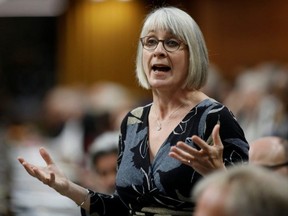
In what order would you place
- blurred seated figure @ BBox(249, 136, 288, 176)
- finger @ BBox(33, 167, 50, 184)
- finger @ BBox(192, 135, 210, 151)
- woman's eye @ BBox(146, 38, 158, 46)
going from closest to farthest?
finger @ BBox(192, 135, 210, 151), finger @ BBox(33, 167, 50, 184), woman's eye @ BBox(146, 38, 158, 46), blurred seated figure @ BBox(249, 136, 288, 176)

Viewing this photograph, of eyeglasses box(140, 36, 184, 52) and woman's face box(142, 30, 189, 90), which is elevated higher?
eyeglasses box(140, 36, 184, 52)

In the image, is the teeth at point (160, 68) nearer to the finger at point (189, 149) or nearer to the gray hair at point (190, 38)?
the gray hair at point (190, 38)

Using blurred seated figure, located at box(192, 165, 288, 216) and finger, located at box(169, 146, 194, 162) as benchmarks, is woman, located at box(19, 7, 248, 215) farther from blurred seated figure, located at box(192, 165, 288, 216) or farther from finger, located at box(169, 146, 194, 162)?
blurred seated figure, located at box(192, 165, 288, 216)

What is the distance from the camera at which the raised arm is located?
3611mm

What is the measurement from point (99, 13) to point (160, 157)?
364 inches

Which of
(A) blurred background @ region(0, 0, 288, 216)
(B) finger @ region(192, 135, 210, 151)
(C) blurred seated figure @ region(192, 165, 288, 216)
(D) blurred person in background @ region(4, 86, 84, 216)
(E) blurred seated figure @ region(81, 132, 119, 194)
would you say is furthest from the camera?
(A) blurred background @ region(0, 0, 288, 216)

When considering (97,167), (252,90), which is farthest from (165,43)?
(252,90)

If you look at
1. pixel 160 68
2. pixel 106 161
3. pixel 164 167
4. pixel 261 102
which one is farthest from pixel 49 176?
pixel 261 102

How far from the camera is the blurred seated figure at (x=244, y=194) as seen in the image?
2.24 meters

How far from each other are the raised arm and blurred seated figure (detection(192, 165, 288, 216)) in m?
1.30

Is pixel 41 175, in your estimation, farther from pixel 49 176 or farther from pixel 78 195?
pixel 78 195

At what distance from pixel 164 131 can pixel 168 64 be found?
0.23m

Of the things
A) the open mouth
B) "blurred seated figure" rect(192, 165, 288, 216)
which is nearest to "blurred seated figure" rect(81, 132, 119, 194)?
the open mouth

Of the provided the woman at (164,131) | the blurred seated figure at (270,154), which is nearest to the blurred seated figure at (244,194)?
the woman at (164,131)
